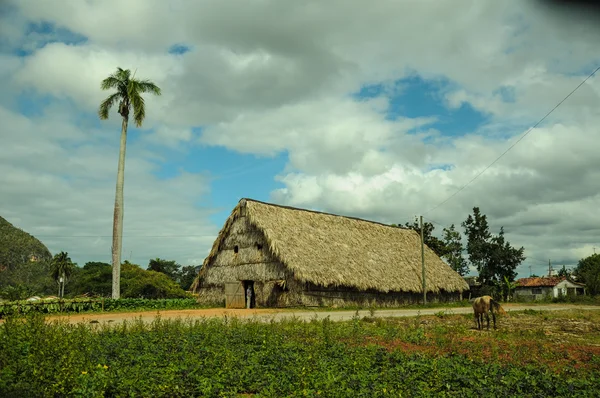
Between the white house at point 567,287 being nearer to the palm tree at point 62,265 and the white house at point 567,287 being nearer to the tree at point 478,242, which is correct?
the tree at point 478,242

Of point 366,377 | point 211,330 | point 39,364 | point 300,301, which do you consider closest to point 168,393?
point 39,364

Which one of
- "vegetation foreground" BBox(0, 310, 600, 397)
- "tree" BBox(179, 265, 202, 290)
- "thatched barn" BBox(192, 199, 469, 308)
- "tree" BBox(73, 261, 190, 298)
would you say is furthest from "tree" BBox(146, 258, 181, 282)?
"vegetation foreground" BBox(0, 310, 600, 397)

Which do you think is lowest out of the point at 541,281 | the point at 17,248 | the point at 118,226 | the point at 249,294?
the point at 249,294

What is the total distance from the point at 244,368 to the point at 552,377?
4820mm

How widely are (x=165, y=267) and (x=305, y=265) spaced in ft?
199

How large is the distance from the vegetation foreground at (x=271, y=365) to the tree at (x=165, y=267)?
232ft

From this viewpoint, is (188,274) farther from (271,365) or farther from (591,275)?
(271,365)

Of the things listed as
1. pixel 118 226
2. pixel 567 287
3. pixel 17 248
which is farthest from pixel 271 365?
pixel 17 248

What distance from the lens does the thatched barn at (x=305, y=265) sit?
29.1m

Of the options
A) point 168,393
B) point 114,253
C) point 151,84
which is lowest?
point 168,393

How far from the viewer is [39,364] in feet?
24.7

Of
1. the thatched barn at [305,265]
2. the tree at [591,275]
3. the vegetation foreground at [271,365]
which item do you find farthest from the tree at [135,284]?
the tree at [591,275]

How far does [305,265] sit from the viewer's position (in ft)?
94.0

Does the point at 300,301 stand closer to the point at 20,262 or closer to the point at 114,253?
the point at 114,253
